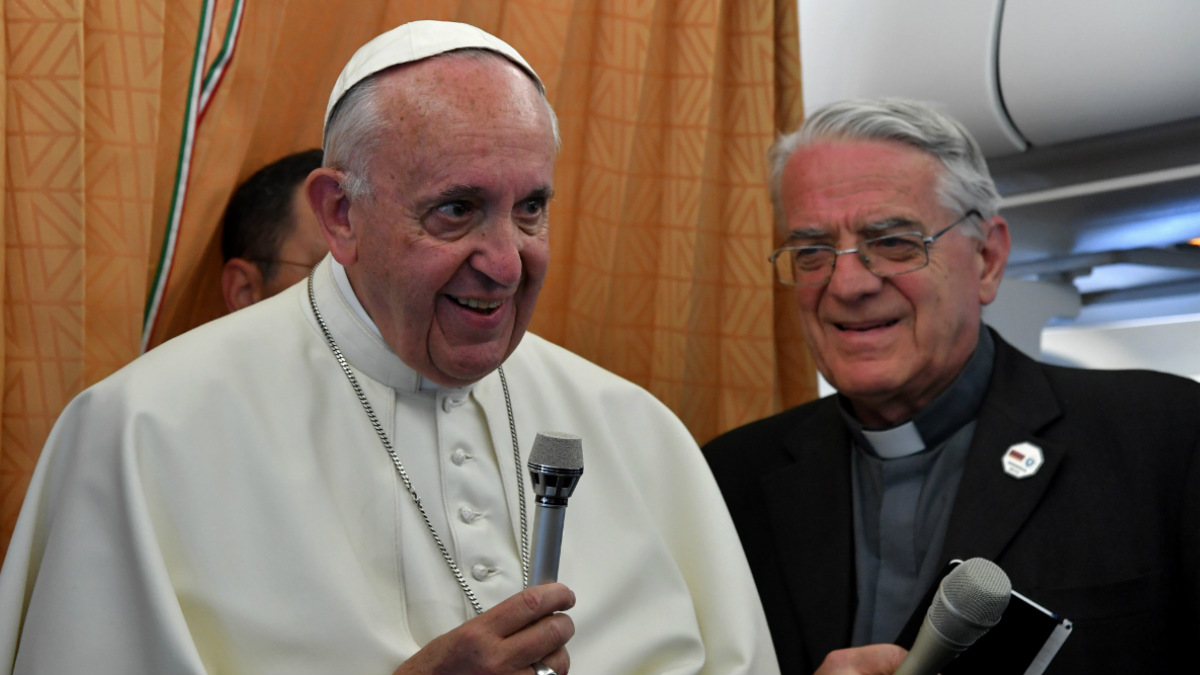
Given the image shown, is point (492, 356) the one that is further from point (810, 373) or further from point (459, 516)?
point (810, 373)

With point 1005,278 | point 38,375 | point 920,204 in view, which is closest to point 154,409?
point 38,375

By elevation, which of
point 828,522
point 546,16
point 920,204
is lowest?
point 828,522

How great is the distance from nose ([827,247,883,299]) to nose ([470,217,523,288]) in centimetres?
101

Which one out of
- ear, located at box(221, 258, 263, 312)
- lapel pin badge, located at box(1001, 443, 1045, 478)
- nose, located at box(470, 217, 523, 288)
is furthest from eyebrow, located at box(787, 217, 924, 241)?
ear, located at box(221, 258, 263, 312)

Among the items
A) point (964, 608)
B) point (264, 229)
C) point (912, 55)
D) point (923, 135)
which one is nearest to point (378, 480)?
point (264, 229)

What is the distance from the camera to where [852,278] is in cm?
244

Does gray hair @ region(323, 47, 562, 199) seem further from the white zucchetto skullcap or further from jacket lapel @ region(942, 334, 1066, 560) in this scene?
jacket lapel @ region(942, 334, 1066, 560)

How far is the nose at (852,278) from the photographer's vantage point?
7.97 feet

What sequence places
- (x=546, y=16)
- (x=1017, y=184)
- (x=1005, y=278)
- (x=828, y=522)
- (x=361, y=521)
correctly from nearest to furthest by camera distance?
1. (x=361, y=521)
2. (x=828, y=522)
3. (x=546, y=16)
4. (x=1017, y=184)
5. (x=1005, y=278)

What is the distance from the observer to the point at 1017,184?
3434 millimetres

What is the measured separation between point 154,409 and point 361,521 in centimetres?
34

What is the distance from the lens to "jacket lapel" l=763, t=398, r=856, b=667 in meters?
2.34

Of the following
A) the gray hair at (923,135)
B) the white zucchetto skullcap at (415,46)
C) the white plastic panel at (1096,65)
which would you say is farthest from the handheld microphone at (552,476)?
the white plastic panel at (1096,65)

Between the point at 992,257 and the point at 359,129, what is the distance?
1.59 metres
